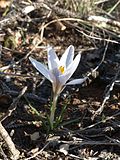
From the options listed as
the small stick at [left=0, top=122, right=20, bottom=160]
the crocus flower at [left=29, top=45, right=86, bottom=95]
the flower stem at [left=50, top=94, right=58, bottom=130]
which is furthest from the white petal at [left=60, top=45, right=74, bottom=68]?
the small stick at [left=0, top=122, right=20, bottom=160]

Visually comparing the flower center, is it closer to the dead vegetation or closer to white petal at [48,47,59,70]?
white petal at [48,47,59,70]

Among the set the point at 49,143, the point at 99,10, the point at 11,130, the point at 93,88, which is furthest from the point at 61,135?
the point at 99,10

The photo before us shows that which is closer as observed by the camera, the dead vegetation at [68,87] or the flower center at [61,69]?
the flower center at [61,69]

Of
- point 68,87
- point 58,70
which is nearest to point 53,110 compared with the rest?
point 58,70

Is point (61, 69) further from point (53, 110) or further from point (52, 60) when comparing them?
point (53, 110)

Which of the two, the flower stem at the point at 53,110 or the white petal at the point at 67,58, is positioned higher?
the white petal at the point at 67,58

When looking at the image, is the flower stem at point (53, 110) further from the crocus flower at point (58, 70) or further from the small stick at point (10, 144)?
the small stick at point (10, 144)

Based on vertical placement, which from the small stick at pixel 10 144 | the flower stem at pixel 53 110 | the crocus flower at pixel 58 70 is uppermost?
the crocus flower at pixel 58 70

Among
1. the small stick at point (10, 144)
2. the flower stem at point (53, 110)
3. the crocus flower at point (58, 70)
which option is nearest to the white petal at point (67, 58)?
the crocus flower at point (58, 70)

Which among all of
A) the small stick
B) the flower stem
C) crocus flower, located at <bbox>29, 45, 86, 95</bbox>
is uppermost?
crocus flower, located at <bbox>29, 45, 86, 95</bbox>
